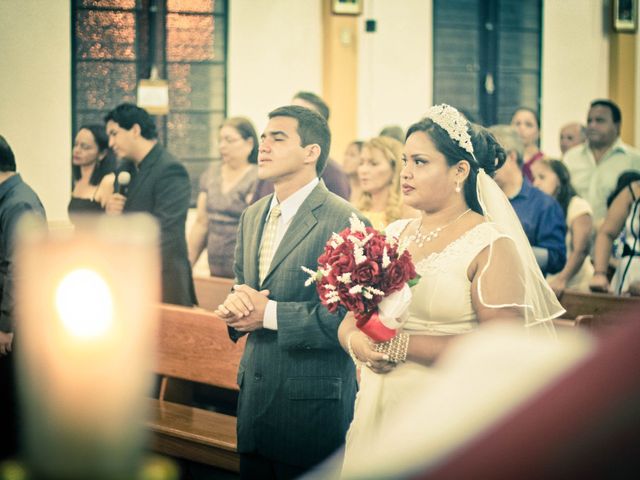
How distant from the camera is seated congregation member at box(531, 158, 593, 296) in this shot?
6.84 metres

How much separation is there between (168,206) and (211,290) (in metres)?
1.35

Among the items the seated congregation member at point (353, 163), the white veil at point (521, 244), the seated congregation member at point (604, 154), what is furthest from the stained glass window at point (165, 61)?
the white veil at point (521, 244)

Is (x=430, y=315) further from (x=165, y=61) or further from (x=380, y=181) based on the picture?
(x=165, y=61)

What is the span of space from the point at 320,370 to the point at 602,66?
390 inches

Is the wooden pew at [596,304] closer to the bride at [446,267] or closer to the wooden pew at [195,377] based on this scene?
the wooden pew at [195,377]

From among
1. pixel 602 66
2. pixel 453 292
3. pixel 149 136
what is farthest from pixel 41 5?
pixel 453 292

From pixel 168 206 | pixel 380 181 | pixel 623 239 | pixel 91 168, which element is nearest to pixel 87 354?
pixel 168 206

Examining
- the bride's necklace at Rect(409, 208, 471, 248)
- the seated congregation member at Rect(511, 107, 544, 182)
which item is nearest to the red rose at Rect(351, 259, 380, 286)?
the bride's necklace at Rect(409, 208, 471, 248)

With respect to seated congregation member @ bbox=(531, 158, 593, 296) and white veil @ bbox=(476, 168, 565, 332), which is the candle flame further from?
seated congregation member @ bbox=(531, 158, 593, 296)

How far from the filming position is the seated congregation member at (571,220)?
22.4 feet

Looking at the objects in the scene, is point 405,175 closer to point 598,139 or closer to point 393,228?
point 393,228

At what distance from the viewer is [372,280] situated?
311 centimetres

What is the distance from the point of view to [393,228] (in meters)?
3.71

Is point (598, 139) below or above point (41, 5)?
below
